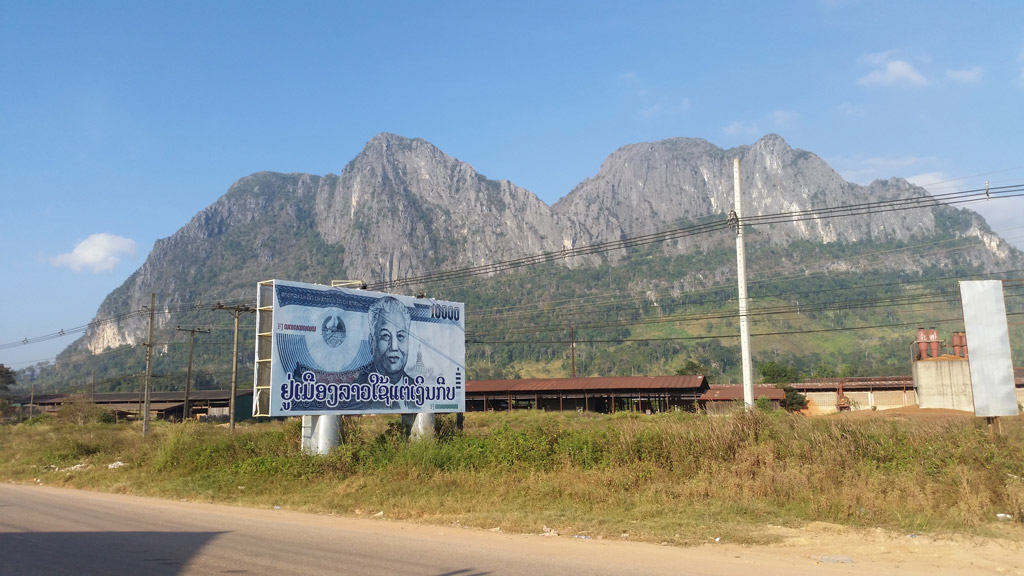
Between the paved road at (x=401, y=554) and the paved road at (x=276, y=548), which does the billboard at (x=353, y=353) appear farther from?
the paved road at (x=401, y=554)

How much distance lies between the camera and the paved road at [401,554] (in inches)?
324

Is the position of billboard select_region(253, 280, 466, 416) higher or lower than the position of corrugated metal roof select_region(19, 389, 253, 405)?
higher

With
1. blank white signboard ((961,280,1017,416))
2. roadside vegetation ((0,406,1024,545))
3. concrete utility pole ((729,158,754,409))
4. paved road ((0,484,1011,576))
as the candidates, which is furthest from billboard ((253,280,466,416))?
blank white signboard ((961,280,1017,416))

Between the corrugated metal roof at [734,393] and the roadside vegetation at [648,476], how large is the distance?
143ft

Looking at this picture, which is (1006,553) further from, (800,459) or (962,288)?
(962,288)

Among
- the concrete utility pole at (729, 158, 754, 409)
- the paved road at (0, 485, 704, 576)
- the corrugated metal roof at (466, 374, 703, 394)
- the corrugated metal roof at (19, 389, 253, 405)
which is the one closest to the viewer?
the paved road at (0, 485, 704, 576)

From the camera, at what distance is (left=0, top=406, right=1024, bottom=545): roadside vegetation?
1119cm

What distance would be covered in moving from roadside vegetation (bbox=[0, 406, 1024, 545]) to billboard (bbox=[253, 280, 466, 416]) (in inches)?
52.4

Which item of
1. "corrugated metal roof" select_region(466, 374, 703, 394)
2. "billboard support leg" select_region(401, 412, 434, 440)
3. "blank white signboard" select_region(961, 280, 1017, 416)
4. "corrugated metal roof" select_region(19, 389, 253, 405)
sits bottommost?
"corrugated metal roof" select_region(19, 389, 253, 405)

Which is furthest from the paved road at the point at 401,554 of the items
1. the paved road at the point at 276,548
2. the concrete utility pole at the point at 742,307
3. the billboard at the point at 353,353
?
the concrete utility pole at the point at 742,307

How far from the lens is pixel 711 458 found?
1439cm

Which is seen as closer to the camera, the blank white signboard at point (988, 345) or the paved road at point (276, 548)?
the paved road at point (276, 548)

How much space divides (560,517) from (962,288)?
9306 millimetres

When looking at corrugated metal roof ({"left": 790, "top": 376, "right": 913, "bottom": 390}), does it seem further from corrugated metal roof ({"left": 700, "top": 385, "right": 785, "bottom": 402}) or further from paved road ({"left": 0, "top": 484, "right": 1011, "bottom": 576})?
paved road ({"left": 0, "top": 484, "right": 1011, "bottom": 576})
